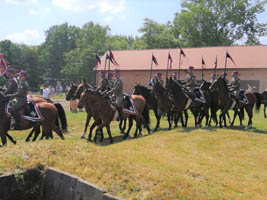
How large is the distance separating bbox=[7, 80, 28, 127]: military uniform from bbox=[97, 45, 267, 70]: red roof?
31.0 meters

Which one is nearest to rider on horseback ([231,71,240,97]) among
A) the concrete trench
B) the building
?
the concrete trench

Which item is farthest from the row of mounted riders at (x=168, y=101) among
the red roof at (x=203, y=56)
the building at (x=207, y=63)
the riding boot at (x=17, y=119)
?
the red roof at (x=203, y=56)

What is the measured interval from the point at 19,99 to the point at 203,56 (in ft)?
108

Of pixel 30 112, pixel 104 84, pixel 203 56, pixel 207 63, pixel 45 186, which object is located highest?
pixel 203 56

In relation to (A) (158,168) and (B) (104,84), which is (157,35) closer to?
(B) (104,84)


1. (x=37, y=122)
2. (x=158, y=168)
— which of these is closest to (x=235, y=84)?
(x=37, y=122)

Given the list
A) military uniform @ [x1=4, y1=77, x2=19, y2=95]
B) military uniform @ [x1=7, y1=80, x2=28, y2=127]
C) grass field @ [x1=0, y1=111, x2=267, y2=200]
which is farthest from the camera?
military uniform @ [x1=4, y1=77, x2=19, y2=95]

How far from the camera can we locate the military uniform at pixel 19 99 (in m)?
10.0

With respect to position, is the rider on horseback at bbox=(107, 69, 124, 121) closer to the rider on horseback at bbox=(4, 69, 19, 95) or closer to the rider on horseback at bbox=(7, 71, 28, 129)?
the rider on horseback at bbox=(7, 71, 28, 129)

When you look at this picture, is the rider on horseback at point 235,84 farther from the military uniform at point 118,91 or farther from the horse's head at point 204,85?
the military uniform at point 118,91

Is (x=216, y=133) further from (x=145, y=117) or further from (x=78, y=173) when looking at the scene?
(x=78, y=173)

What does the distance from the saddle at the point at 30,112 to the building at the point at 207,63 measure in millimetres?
25817

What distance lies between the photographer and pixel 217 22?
54.1 metres

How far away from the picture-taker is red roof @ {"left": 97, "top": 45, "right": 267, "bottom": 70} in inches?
1455
